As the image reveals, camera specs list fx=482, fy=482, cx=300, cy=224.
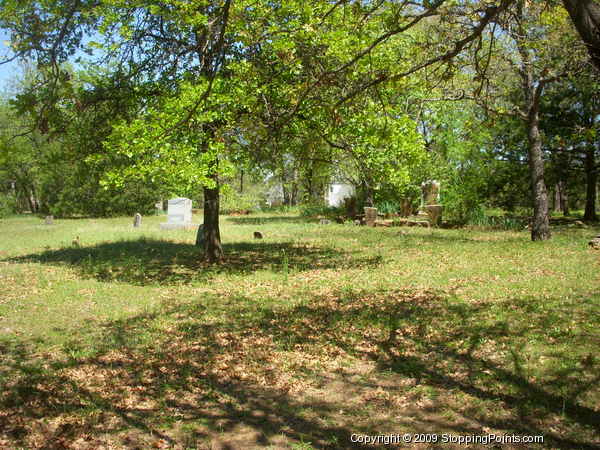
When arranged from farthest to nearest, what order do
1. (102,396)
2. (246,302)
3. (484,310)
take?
(246,302) < (484,310) < (102,396)

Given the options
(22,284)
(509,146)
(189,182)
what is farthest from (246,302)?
(509,146)

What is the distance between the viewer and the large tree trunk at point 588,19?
161 inches

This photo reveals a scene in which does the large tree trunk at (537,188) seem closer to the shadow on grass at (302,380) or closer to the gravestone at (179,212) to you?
the shadow on grass at (302,380)

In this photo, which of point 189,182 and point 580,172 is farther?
point 580,172

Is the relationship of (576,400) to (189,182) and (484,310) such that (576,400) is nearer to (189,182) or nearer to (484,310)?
(484,310)

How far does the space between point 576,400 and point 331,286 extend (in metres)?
6.27

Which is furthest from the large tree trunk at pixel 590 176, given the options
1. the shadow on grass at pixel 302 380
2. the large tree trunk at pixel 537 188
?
the shadow on grass at pixel 302 380

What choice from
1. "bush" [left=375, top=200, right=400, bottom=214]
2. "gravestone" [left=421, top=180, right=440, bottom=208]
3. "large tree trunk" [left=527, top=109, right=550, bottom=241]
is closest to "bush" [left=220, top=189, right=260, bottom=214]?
"bush" [left=375, top=200, right=400, bottom=214]

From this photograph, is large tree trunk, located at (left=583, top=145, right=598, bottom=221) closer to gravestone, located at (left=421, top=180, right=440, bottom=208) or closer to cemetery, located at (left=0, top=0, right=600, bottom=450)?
gravestone, located at (left=421, top=180, right=440, bottom=208)

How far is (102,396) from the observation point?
5.55 meters

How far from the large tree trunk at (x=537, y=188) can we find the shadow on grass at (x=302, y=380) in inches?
362

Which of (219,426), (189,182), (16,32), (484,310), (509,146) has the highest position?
(509,146)

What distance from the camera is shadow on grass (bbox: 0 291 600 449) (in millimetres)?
4707

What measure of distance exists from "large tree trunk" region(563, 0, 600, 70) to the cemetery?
19mm
